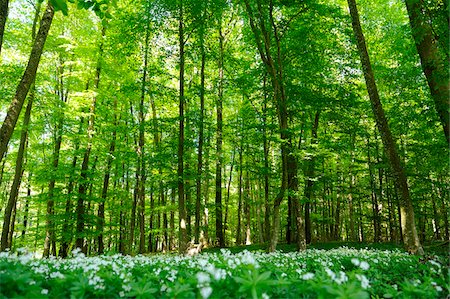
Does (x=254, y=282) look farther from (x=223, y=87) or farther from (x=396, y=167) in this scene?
(x=223, y=87)

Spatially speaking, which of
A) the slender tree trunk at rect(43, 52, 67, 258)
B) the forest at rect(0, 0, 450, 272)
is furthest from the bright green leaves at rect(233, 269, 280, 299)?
the slender tree trunk at rect(43, 52, 67, 258)

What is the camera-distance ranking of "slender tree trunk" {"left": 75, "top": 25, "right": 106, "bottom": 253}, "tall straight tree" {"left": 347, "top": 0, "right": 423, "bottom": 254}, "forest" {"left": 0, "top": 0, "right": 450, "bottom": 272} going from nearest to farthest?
"tall straight tree" {"left": 347, "top": 0, "right": 423, "bottom": 254} → "forest" {"left": 0, "top": 0, "right": 450, "bottom": 272} → "slender tree trunk" {"left": 75, "top": 25, "right": 106, "bottom": 253}

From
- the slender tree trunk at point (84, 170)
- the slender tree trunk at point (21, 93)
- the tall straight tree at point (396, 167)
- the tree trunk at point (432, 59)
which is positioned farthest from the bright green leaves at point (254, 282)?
the slender tree trunk at point (84, 170)

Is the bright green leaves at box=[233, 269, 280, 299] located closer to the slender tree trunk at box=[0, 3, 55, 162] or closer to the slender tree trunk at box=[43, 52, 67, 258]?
the slender tree trunk at box=[0, 3, 55, 162]

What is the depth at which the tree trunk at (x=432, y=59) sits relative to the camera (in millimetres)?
7238

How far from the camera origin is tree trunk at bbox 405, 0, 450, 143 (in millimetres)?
7238

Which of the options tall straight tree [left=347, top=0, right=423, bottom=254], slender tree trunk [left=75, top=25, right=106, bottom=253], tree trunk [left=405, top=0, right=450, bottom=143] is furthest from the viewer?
slender tree trunk [left=75, top=25, right=106, bottom=253]

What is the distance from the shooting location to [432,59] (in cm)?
756

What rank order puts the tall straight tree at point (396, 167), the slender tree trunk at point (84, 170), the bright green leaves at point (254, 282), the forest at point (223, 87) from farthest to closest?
the slender tree trunk at point (84, 170) < the forest at point (223, 87) < the tall straight tree at point (396, 167) < the bright green leaves at point (254, 282)

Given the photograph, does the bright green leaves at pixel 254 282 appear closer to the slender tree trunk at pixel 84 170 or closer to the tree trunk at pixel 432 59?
the tree trunk at pixel 432 59

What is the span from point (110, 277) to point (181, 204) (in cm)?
996

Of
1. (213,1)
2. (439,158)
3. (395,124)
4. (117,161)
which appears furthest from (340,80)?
(117,161)

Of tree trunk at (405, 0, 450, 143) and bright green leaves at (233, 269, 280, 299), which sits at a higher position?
tree trunk at (405, 0, 450, 143)

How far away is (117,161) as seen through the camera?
19.3 metres
